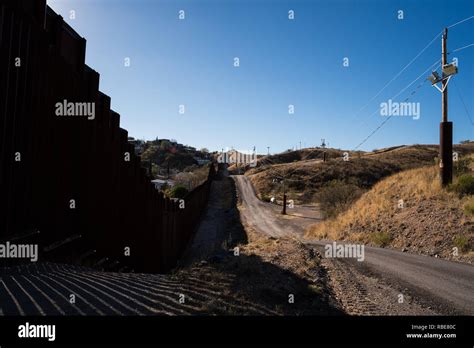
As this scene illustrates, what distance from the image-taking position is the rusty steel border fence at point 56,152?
20.0ft

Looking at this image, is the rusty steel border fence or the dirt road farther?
the dirt road

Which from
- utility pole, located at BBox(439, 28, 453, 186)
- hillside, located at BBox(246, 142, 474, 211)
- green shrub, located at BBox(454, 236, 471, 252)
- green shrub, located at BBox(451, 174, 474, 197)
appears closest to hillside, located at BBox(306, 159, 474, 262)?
green shrub, located at BBox(454, 236, 471, 252)

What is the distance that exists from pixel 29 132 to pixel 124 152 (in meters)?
5.97

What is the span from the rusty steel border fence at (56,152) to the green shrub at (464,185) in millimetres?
13798

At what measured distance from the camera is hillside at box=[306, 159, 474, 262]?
12.0 metres

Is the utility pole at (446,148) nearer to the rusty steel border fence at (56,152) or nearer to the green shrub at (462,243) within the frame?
the green shrub at (462,243)

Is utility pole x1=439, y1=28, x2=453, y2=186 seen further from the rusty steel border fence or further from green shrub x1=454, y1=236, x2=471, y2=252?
the rusty steel border fence

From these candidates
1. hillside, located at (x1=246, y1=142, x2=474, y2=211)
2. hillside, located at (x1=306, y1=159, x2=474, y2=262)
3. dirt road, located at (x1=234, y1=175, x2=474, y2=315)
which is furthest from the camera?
hillside, located at (x1=246, y1=142, x2=474, y2=211)

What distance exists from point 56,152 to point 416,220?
13.6m

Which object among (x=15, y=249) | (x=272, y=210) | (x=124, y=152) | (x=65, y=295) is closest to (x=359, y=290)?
(x=65, y=295)

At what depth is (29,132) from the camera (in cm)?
657

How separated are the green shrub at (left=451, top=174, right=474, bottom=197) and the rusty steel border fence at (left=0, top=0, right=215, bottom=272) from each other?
1380cm

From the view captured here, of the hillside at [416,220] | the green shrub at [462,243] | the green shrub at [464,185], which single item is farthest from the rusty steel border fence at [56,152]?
the green shrub at [464,185]

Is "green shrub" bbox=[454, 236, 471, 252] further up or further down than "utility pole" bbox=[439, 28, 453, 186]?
further down
